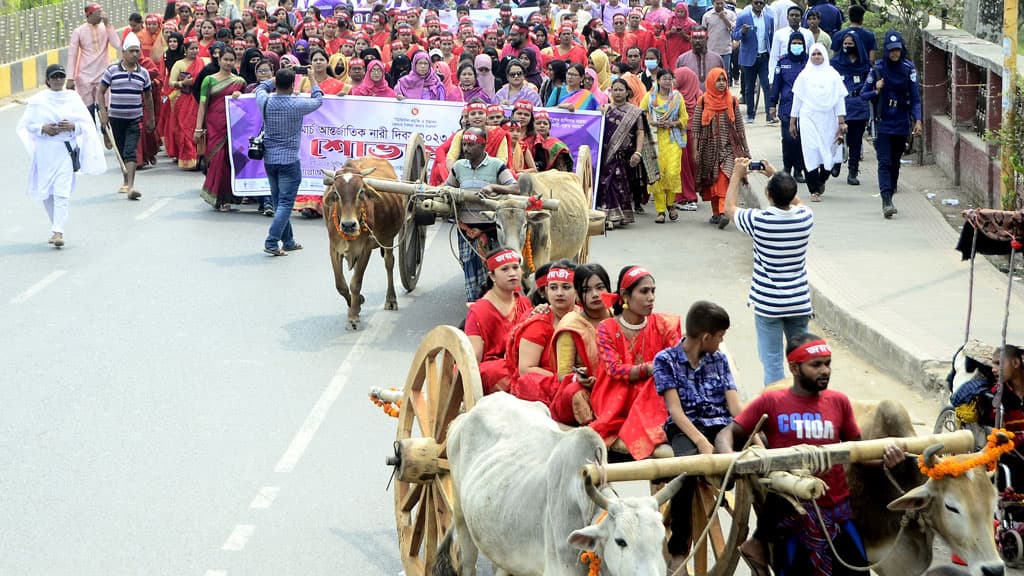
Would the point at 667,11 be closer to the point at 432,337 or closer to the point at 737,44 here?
the point at 737,44

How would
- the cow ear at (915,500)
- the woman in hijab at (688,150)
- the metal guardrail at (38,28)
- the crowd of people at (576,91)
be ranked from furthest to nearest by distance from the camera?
the metal guardrail at (38,28)
the woman in hijab at (688,150)
the crowd of people at (576,91)
the cow ear at (915,500)

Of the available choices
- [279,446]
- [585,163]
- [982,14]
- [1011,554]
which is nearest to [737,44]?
[982,14]

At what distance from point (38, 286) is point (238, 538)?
270 inches

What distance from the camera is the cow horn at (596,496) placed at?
511 centimetres

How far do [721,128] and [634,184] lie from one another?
4.21ft

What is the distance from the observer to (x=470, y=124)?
45.0 ft

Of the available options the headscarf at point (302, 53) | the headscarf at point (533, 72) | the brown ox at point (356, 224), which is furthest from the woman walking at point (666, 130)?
the headscarf at point (302, 53)

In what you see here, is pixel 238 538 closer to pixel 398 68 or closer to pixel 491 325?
pixel 491 325

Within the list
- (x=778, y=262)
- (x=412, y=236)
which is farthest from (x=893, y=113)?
(x=778, y=262)

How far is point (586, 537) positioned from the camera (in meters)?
5.12

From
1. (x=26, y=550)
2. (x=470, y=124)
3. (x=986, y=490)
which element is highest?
(x=470, y=124)

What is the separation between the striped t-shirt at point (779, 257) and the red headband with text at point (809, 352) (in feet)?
9.10

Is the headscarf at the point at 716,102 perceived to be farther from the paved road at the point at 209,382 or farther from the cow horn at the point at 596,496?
the cow horn at the point at 596,496

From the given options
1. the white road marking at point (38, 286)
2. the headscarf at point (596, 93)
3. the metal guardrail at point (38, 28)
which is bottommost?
the white road marking at point (38, 286)
